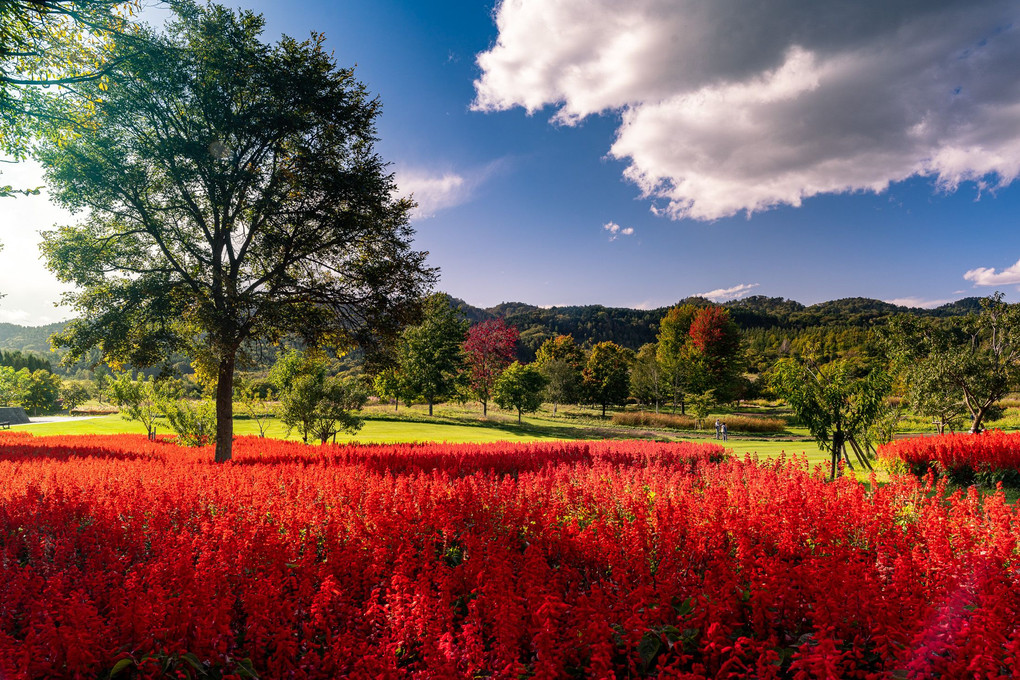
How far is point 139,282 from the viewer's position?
13.7 meters

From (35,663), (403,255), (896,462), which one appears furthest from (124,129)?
(896,462)

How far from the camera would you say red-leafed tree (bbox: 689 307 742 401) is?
66.9 meters

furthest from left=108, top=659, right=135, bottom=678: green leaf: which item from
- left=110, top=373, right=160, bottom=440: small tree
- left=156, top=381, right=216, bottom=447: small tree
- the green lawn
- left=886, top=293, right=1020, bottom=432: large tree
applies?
left=886, top=293, right=1020, bottom=432: large tree

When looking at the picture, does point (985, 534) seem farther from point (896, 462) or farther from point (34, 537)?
point (896, 462)

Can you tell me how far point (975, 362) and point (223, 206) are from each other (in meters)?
32.1

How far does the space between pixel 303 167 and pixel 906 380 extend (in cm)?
3278

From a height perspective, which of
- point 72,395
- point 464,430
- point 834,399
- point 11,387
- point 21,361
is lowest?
point 464,430

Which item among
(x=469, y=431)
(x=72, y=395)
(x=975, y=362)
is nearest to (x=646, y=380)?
(x=469, y=431)

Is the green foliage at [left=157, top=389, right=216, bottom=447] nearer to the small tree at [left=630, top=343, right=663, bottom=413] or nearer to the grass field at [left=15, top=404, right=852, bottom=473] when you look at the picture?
the grass field at [left=15, top=404, right=852, bottom=473]

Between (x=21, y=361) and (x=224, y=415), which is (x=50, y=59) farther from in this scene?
(x=21, y=361)

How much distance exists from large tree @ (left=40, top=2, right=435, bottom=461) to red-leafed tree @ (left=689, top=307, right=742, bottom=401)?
59.5 m

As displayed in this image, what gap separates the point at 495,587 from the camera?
11.6ft

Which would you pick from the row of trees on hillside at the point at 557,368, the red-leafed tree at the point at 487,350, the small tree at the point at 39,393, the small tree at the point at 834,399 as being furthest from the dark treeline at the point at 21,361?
the small tree at the point at 834,399

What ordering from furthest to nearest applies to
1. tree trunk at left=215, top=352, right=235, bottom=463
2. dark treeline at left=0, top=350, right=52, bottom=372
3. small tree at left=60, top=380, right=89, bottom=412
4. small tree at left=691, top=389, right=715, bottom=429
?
dark treeline at left=0, top=350, right=52, bottom=372, small tree at left=60, top=380, right=89, bottom=412, small tree at left=691, top=389, right=715, bottom=429, tree trunk at left=215, top=352, right=235, bottom=463
